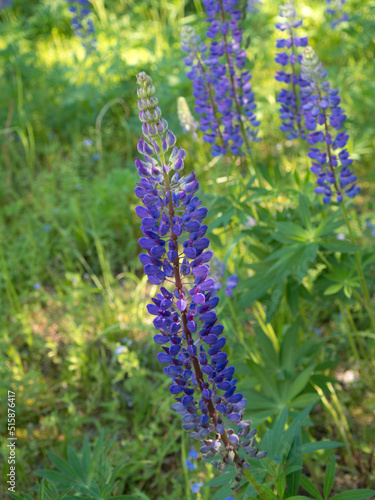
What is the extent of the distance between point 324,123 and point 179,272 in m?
1.10

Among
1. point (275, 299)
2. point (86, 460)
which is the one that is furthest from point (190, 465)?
point (275, 299)

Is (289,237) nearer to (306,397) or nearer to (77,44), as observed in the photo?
(306,397)

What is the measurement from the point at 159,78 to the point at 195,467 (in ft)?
12.8

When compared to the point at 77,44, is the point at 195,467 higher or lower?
lower

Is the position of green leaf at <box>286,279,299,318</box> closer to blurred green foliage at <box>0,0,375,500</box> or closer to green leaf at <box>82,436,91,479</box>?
blurred green foliage at <box>0,0,375,500</box>

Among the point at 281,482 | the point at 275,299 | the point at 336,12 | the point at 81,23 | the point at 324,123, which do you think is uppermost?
the point at 81,23

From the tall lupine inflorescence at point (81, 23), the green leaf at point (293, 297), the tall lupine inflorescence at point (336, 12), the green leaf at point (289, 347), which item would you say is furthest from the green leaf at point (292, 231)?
the tall lupine inflorescence at point (81, 23)

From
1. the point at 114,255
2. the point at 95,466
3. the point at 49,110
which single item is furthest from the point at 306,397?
the point at 49,110

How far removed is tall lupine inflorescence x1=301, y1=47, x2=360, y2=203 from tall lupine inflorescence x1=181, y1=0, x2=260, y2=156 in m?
0.39

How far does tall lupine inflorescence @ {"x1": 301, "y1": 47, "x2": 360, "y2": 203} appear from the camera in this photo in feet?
6.59

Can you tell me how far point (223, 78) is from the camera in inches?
94.2

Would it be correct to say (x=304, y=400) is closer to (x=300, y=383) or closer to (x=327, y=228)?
(x=300, y=383)

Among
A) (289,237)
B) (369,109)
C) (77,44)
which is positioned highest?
(77,44)

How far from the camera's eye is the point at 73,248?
3.87 metres
